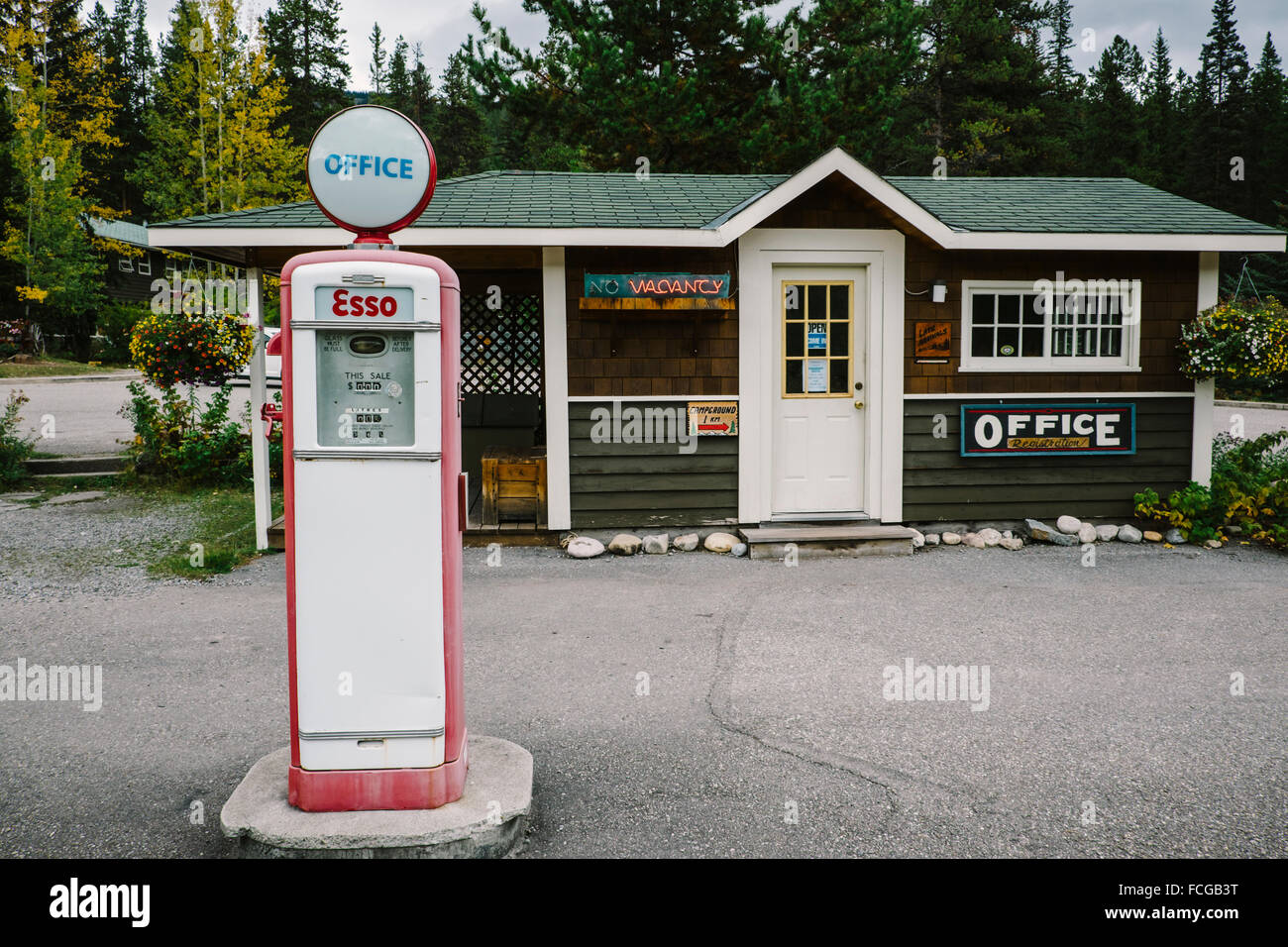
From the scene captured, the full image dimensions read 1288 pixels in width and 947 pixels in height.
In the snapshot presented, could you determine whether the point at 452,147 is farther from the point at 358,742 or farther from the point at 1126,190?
the point at 358,742

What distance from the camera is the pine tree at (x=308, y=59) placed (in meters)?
35.4

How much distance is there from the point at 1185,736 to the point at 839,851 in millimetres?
1923

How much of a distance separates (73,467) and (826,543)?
8858mm

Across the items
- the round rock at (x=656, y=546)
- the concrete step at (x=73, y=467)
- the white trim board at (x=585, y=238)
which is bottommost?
the round rock at (x=656, y=546)

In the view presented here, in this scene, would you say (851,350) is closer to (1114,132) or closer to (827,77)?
(827,77)

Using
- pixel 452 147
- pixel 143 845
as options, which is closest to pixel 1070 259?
pixel 143 845

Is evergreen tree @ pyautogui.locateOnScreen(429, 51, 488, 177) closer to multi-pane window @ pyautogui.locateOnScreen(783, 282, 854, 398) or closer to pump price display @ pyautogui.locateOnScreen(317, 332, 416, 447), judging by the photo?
multi-pane window @ pyautogui.locateOnScreen(783, 282, 854, 398)

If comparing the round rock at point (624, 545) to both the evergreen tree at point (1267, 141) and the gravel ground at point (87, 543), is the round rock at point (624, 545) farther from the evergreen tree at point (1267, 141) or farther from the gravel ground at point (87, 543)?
the evergreen tree at point (1267, 141)

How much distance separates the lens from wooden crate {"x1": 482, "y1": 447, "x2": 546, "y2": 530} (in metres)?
8.13

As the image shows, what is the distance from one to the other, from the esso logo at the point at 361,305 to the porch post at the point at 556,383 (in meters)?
4.99

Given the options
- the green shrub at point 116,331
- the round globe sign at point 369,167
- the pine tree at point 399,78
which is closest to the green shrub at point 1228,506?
the round globe sign at point 369,167

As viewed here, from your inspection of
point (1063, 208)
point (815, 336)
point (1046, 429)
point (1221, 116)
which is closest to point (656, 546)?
point (815, 336)

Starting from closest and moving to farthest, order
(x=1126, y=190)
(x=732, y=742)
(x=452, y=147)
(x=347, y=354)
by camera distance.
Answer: (x=347, y=354) < (x=732, y=742) < (x=1126, y=190) < (x=452, y=147)

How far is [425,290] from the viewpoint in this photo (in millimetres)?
2830
